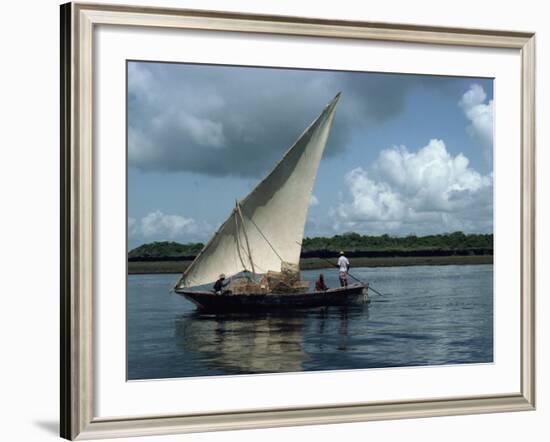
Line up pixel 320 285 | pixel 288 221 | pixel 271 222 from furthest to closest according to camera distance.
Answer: pixel 271 222, pixel 288 221, pixel 320 285

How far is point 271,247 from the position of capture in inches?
335

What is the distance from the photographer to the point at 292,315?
7953 millimetres

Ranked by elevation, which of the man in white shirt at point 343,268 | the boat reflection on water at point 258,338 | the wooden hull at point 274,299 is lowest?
the boat reflection on water at point 258,338

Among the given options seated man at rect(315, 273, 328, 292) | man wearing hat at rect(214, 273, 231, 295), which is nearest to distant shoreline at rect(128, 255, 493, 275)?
seated man at rect(315, 273, 328, 292)

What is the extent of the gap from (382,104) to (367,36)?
0.59m

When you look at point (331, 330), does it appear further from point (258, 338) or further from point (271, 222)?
point (271, 222)

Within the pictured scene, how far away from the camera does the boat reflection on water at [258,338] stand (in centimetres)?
762

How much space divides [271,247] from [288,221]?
0.33 metres

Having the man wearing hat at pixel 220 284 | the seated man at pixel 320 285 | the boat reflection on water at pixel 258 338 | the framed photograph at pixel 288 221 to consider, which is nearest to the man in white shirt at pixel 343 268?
the framed photograph at pixel 288 221

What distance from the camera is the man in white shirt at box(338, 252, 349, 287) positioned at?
26.7ft

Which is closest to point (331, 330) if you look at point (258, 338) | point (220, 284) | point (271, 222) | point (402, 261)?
point (258, 338)

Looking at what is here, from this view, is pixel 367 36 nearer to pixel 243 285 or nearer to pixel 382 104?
pixel 382 104

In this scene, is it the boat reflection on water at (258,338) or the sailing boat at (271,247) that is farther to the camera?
the sailing boat at (271,247)

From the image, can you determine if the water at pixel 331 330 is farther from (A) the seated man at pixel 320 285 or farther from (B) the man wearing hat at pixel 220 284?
(B) the man wearing hat at pixel 220 284
